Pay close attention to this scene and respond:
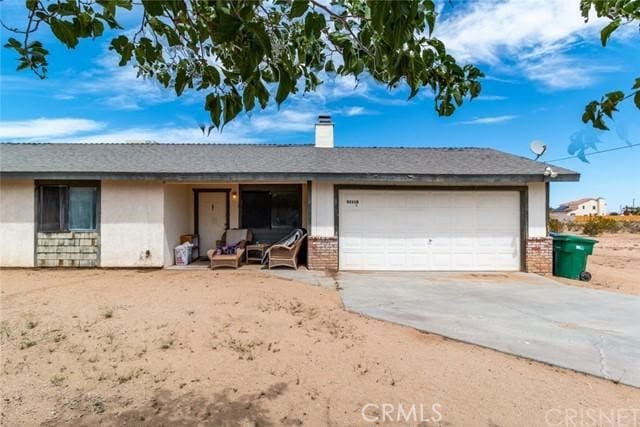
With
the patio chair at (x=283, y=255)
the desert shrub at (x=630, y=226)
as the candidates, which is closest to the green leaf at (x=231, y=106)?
the patio chair at (x=283, y=255)

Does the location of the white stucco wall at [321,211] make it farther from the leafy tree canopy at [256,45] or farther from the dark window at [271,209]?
the leafy tree canopy at [256,45]

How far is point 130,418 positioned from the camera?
9.82ft

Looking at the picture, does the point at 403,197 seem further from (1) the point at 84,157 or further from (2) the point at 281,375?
(1) the point at 84,157

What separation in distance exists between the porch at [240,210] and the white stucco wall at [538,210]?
627 cm

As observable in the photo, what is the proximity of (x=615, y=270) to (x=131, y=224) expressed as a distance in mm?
Result: 13984

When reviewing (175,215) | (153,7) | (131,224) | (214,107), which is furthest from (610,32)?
(175,215)

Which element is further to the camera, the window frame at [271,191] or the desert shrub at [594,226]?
the desert shrub at [594,226]

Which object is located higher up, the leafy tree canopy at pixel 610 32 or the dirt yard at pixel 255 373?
the leafy tree canopy at pixel 610 32

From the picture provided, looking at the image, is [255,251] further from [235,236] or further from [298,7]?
[298,7]

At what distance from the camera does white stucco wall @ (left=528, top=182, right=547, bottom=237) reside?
385 inches

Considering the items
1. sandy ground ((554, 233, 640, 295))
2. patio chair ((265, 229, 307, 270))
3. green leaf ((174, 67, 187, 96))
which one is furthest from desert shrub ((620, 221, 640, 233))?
green leaf ((174, 67, 187, 96))

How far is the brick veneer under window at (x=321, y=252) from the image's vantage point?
385 inches

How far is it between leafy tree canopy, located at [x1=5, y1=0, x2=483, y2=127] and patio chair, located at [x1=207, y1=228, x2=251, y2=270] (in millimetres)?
8035

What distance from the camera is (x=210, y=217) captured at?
12.4m
